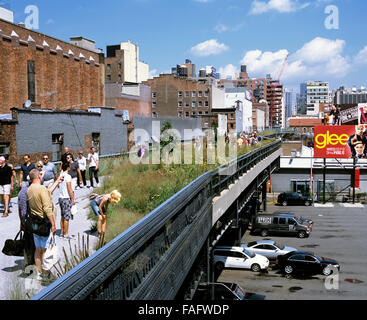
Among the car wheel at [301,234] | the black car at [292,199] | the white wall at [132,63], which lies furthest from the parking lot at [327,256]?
the white wall at [132,63]

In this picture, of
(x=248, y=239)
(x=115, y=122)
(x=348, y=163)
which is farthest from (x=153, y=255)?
(x=348, y=163)

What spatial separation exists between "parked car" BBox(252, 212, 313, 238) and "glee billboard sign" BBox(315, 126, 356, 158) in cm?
1768

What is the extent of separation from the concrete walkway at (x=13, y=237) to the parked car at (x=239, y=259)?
13051 mm

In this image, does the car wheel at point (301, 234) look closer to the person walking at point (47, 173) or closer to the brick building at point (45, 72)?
the brick building at point (45, 72)

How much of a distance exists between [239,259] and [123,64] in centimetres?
6842

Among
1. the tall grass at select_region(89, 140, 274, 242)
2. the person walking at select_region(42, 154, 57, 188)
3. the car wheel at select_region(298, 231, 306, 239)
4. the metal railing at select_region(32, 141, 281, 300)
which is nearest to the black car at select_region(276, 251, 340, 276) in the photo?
the car wheel at select_region(298, 231, 306, 239)

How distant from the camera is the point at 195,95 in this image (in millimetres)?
87375

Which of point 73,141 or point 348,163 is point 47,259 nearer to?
point 73,141

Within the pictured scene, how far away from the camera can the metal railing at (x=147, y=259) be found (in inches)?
136

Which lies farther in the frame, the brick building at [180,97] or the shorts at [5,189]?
the brick building at [180,97]

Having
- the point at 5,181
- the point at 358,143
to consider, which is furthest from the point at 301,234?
the point at 5,181

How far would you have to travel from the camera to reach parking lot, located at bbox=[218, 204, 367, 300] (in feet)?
66.3

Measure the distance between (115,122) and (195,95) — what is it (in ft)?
203

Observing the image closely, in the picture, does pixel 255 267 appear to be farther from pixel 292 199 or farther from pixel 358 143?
pixel 358 143
